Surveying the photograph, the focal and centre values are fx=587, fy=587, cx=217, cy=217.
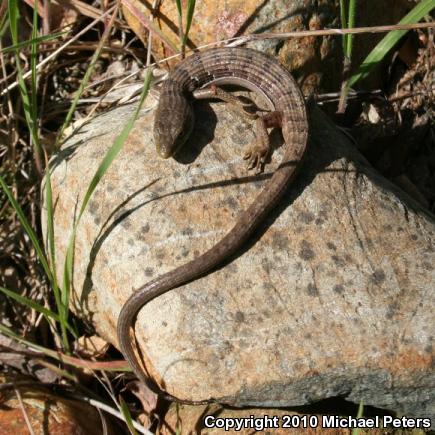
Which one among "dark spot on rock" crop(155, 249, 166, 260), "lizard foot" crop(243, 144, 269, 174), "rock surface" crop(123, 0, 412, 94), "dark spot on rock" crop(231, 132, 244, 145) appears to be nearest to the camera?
"dark spot on rock" crop(155, 249, 166, 260)

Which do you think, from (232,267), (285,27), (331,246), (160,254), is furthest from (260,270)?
(285,27)

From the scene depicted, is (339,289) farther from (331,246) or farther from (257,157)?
(257,157)

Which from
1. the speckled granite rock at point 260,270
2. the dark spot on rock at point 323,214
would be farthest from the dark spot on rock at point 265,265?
the dark spot on rock at point 323,214

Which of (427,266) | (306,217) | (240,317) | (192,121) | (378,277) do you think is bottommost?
(240,317)

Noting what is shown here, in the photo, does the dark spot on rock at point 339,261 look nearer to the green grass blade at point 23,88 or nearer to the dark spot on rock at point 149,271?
the dark spot on rock at point 149,271

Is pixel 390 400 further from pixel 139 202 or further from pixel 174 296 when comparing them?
pixel 139 202

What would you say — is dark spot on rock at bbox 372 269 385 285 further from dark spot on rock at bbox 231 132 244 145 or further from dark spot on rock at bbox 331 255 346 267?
dark spot on rock at bbox 231 132 244 145

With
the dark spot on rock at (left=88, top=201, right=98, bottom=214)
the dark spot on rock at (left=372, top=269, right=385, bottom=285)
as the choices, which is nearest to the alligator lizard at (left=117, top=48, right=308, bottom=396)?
the dark spot on rock at (left=88, top=201, right=98, bottom=214)
